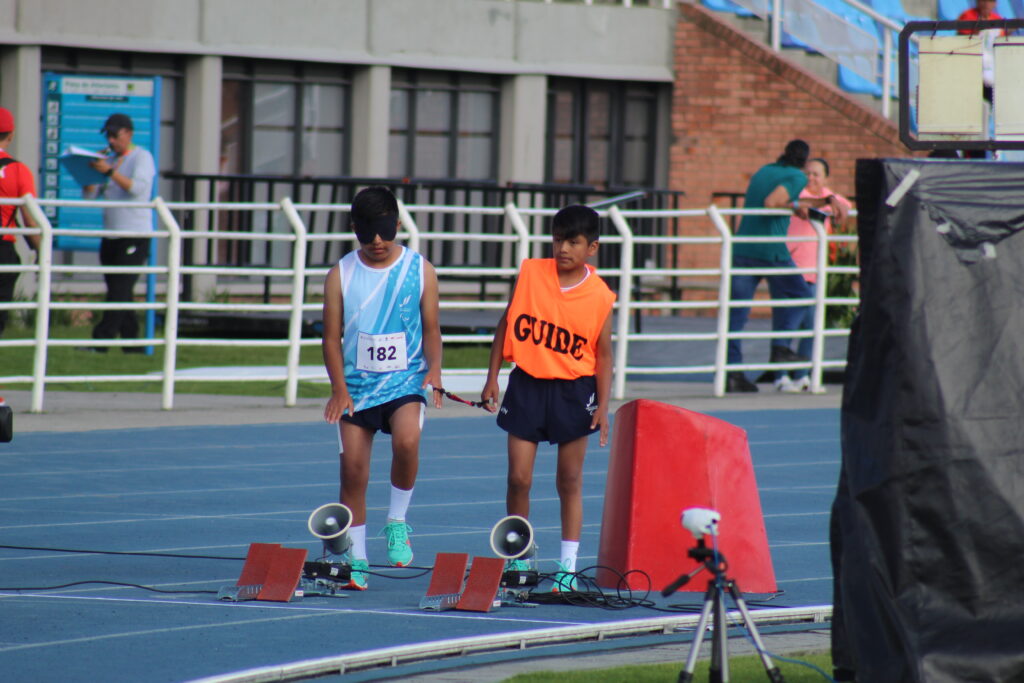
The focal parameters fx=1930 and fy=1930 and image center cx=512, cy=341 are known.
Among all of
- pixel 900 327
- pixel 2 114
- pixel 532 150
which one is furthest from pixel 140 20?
pixel 900 327

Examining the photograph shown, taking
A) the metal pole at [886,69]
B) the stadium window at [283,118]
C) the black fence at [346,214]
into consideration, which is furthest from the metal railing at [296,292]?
the metal pole at [886,69]

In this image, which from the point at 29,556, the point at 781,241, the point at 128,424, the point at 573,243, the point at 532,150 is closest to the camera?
the point at 573,243

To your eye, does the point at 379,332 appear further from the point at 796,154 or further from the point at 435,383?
the point at 796,154

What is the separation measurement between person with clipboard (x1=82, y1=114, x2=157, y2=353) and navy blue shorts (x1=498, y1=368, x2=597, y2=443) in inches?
357

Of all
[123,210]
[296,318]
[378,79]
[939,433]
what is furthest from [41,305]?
[378,79]

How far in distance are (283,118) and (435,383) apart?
1618cm

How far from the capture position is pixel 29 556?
8156mm

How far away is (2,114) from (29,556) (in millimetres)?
5760

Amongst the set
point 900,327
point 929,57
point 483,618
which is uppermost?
point 929,57

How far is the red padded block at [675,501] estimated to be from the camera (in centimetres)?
766

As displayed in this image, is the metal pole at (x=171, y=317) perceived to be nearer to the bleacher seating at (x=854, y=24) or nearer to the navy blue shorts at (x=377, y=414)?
the navy blue shorts at (x=377, y=414)

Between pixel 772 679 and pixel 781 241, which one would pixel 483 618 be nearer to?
pixel 772 679

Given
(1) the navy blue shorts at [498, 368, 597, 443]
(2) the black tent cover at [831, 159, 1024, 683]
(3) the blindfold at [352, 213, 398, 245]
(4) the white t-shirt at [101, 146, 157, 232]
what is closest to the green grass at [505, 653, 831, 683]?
(2) the black tent cover at [831, 159, 1024, 683]

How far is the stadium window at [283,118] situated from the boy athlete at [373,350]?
15.4m
